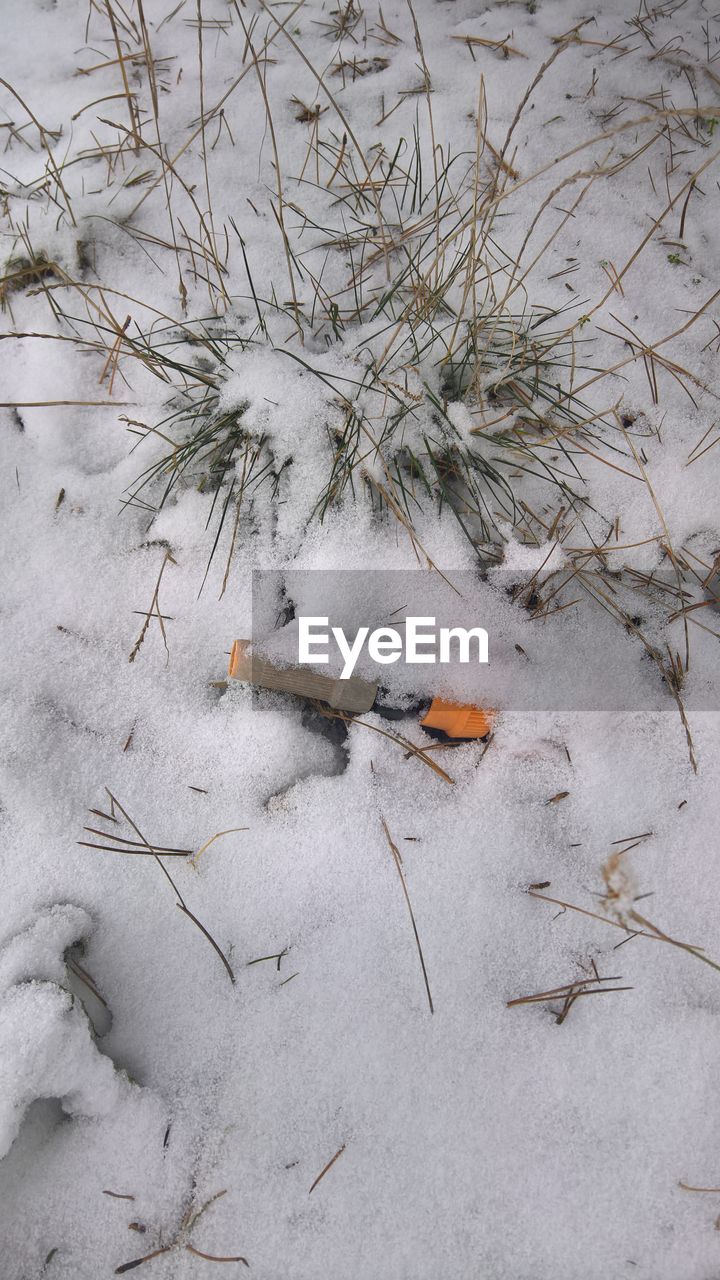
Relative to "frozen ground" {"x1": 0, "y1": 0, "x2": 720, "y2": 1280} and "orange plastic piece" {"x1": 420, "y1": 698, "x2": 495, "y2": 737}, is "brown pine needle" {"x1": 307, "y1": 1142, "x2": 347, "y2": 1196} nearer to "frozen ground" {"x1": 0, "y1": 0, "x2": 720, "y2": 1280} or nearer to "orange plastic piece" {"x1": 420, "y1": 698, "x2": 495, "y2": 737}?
"frozen ground" {"x1": 0, "y1": 0, "x2": 720, "y2": 1280}

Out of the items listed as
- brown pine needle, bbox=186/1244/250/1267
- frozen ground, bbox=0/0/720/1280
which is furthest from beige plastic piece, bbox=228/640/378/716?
brown pine needle, bbox=186/1244/250/1267

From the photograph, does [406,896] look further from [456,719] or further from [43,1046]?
[43,1046]

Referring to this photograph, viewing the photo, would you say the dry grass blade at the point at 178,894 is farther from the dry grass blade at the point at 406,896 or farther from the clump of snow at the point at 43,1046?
the dry grass blade at the point at 406,896

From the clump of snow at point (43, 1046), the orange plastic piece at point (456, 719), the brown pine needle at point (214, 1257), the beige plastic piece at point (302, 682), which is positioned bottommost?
the brown pine needle at point (214, 1257)

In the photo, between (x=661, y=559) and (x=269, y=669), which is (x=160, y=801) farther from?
(x=661, y=559)

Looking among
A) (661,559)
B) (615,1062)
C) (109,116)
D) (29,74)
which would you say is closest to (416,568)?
(661,559)

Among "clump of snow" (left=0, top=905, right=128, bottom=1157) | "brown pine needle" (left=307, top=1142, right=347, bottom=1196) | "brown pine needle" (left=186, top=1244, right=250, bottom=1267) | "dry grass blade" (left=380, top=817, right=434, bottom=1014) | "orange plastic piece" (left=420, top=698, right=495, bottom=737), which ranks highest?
"orange plastic piece" (left=420, top=698, right=495, bottom=737)

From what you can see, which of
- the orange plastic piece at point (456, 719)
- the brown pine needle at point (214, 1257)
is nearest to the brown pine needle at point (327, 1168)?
the brown pine needle at point (214, 1257)
